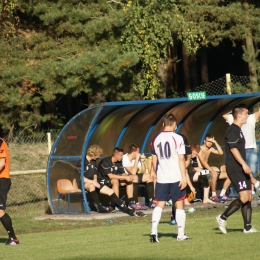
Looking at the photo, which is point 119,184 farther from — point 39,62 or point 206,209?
point 39,62

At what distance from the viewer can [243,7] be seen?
3294 cm

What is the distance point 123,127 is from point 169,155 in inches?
315

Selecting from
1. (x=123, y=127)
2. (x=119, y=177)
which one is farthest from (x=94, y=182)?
(x=123, y=127)

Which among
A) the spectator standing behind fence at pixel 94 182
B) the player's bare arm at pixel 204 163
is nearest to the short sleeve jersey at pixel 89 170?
the spectator standing behind fence at pixel 94 182

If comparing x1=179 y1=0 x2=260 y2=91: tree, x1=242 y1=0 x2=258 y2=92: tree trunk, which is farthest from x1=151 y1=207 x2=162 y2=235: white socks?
x1=179 y1=0 x2=260 y2=91: tree

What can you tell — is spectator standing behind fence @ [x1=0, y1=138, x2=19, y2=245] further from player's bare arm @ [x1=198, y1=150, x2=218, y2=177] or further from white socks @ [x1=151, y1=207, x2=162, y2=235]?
player's bare arm @ [x1=198, y1=150, x2=218, y2=177]

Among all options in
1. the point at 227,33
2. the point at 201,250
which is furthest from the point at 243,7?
the point at 201,250

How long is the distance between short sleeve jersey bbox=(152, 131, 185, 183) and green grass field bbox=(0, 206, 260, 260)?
93cm

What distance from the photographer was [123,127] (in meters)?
20.1

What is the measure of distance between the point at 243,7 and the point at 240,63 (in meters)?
14.2

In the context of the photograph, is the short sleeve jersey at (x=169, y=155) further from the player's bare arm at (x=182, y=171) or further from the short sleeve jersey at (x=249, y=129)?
the short sleeve jersey at (x=249, y=129)

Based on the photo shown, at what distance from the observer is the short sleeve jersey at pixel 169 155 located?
1213cm

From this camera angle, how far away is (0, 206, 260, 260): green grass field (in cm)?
1102

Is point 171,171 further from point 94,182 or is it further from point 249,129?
point 249,129
